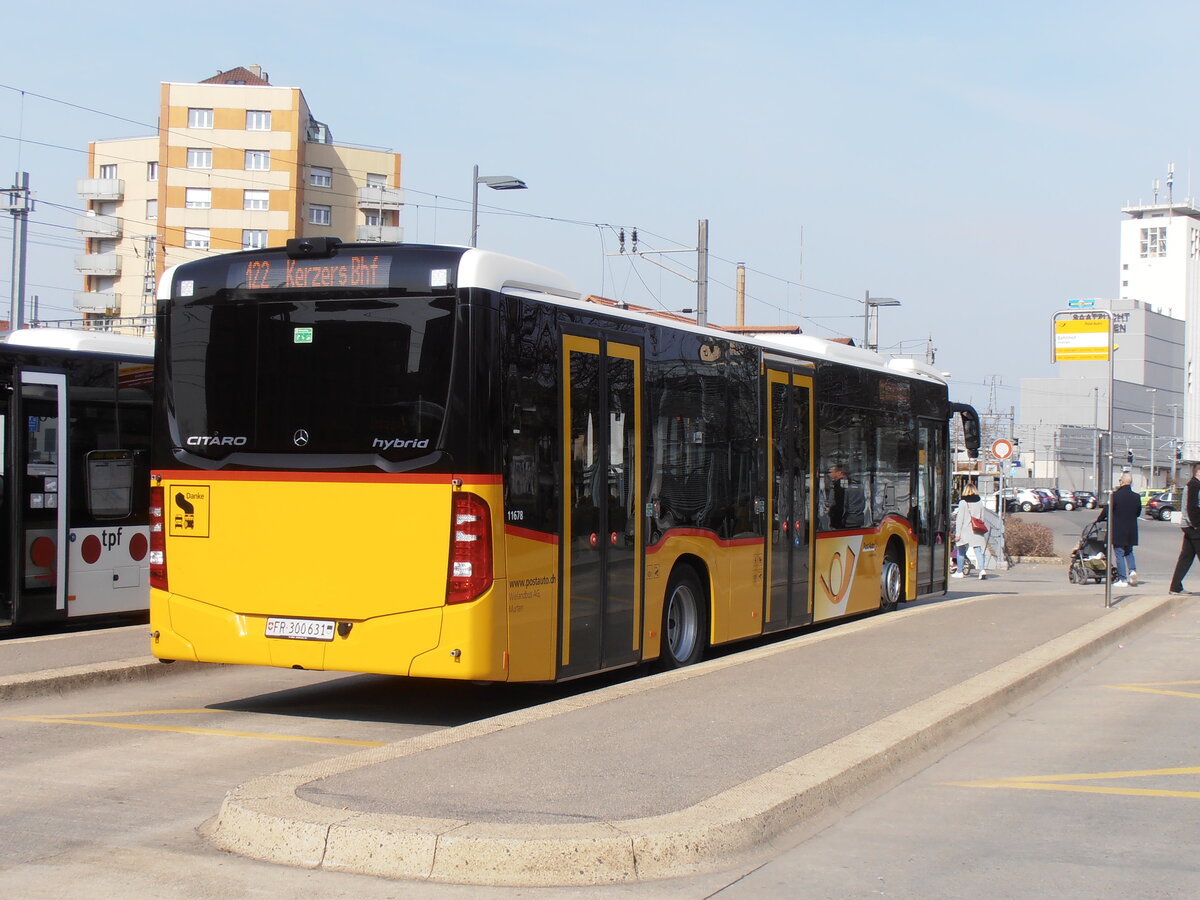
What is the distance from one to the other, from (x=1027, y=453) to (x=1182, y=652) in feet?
454

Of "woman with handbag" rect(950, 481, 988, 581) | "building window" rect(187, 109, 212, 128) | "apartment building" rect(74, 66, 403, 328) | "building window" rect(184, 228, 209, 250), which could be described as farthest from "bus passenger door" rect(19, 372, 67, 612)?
"building window" rect(187, 109, 212, 128)

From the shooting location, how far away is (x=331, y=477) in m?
8.92

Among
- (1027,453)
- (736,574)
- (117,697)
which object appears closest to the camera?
(117,697)

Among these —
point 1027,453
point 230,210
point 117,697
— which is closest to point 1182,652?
point 117,697

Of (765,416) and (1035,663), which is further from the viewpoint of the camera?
(765,416)

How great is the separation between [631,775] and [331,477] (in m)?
3.19

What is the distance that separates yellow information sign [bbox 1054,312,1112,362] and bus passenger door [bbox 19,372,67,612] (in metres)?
11.3

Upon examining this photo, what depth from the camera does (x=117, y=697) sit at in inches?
404

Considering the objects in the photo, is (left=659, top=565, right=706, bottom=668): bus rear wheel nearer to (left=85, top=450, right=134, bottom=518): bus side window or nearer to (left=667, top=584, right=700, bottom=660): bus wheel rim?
(left=667, top=584, right=700, bottom=660): bus wheel rim

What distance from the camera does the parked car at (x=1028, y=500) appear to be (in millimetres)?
92312

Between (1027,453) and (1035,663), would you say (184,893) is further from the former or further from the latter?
(1027,453)

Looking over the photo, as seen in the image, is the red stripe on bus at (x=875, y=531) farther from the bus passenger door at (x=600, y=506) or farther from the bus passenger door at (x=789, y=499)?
the bus passenger door at (x=600, y=506)

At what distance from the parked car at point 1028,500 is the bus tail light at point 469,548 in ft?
286

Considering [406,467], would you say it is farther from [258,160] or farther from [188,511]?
[258,160]
